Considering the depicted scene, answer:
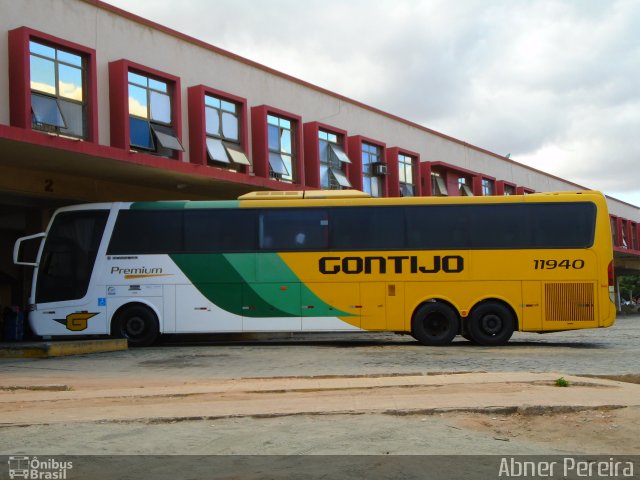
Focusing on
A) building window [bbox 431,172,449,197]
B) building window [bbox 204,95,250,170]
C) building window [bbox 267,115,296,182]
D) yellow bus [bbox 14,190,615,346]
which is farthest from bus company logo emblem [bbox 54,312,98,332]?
building window [bbox 431,172,449,197]

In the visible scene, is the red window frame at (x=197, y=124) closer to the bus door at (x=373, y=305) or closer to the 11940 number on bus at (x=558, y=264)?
the bus door at (x=373, y=305)

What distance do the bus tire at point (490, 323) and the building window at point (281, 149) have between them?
10.1 m

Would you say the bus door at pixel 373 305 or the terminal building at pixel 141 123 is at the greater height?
the terminal building at pixel 141 123

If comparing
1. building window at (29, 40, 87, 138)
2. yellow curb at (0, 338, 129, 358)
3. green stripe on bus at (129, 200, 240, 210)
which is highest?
building window at (29, 40, 87, 138)

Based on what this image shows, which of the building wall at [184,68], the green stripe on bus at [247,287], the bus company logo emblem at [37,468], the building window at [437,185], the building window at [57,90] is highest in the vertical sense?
the building wall at [184,68]

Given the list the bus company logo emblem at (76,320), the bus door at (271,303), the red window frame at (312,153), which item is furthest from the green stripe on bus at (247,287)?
the red window frame at (312,153)

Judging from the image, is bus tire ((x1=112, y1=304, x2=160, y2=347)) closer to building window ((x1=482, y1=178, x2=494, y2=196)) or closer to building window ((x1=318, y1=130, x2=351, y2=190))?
building window ((x1=318, y1=130, x2=351, y2=190))

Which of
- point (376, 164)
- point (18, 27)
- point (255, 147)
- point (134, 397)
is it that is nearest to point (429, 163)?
point (376, 164)

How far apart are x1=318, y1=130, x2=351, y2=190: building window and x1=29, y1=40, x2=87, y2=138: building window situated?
34.2 ft

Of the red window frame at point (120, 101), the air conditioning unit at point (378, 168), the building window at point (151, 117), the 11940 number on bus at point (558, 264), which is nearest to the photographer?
the 11940 number on bus at point (558, 264)

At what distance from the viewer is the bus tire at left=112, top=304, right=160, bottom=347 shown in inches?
603

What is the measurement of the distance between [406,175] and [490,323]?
55.4ft

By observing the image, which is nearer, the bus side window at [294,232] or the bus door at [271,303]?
the bus door at [271,303]

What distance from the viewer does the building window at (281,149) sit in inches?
925
